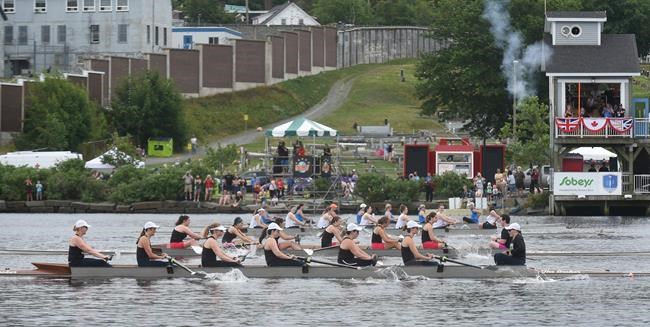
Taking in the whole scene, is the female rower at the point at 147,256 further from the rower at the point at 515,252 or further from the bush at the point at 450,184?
the bush at the point at 450,184

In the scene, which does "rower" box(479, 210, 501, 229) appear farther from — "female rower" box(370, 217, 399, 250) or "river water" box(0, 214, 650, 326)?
"female rower" box(370, 217, 399, 250)

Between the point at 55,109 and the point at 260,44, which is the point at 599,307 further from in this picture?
the point at 260,44

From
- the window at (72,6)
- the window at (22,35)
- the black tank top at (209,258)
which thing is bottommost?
the black tank top at (209,258)

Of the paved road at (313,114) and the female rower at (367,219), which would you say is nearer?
the female rower at (367,219)

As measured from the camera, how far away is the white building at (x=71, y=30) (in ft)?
422

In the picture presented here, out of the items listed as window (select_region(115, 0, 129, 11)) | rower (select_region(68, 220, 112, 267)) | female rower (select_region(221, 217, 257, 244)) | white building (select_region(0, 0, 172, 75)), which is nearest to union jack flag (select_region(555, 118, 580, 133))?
female rower (select_region(221, 217, 257, 244))

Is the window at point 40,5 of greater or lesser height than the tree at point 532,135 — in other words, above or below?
above

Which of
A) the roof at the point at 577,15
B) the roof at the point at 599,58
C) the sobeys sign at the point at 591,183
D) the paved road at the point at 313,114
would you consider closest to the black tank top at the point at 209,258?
the sobeys sign at the point at 591,183

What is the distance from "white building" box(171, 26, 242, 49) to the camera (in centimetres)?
14512

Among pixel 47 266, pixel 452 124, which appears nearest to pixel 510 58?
pixel 452 124

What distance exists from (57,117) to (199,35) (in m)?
48.6

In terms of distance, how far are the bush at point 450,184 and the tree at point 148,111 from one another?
29.7 metres

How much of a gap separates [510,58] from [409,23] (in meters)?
73.6

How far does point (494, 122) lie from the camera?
104188 mm
